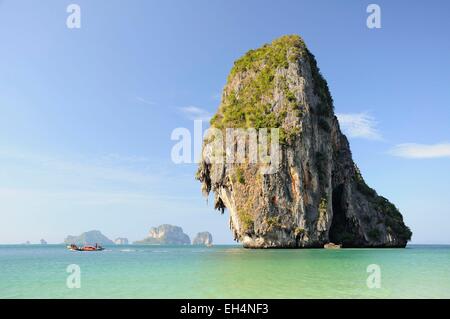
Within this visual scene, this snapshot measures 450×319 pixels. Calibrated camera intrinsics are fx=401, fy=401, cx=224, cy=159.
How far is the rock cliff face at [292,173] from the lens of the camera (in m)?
42.9

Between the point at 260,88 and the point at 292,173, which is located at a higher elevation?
the point at 260,88

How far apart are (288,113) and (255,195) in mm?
10083

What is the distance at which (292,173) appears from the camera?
4362cm

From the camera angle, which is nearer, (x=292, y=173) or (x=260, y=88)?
(x=292, y=173)

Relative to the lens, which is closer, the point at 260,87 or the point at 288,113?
the point at 288,113

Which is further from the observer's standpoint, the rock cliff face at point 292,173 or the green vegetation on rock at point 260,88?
the green vegetation on rock at point 260,88

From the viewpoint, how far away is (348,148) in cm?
5653

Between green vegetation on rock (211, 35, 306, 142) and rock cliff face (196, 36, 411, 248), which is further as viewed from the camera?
green vegetation on rock (211, 35, 306, 142)

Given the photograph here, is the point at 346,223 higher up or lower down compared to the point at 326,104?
lower down

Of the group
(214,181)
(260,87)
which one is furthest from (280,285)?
(260,87)

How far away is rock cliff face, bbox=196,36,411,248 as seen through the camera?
42.9 metres

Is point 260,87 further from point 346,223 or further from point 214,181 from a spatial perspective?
point 346,223
